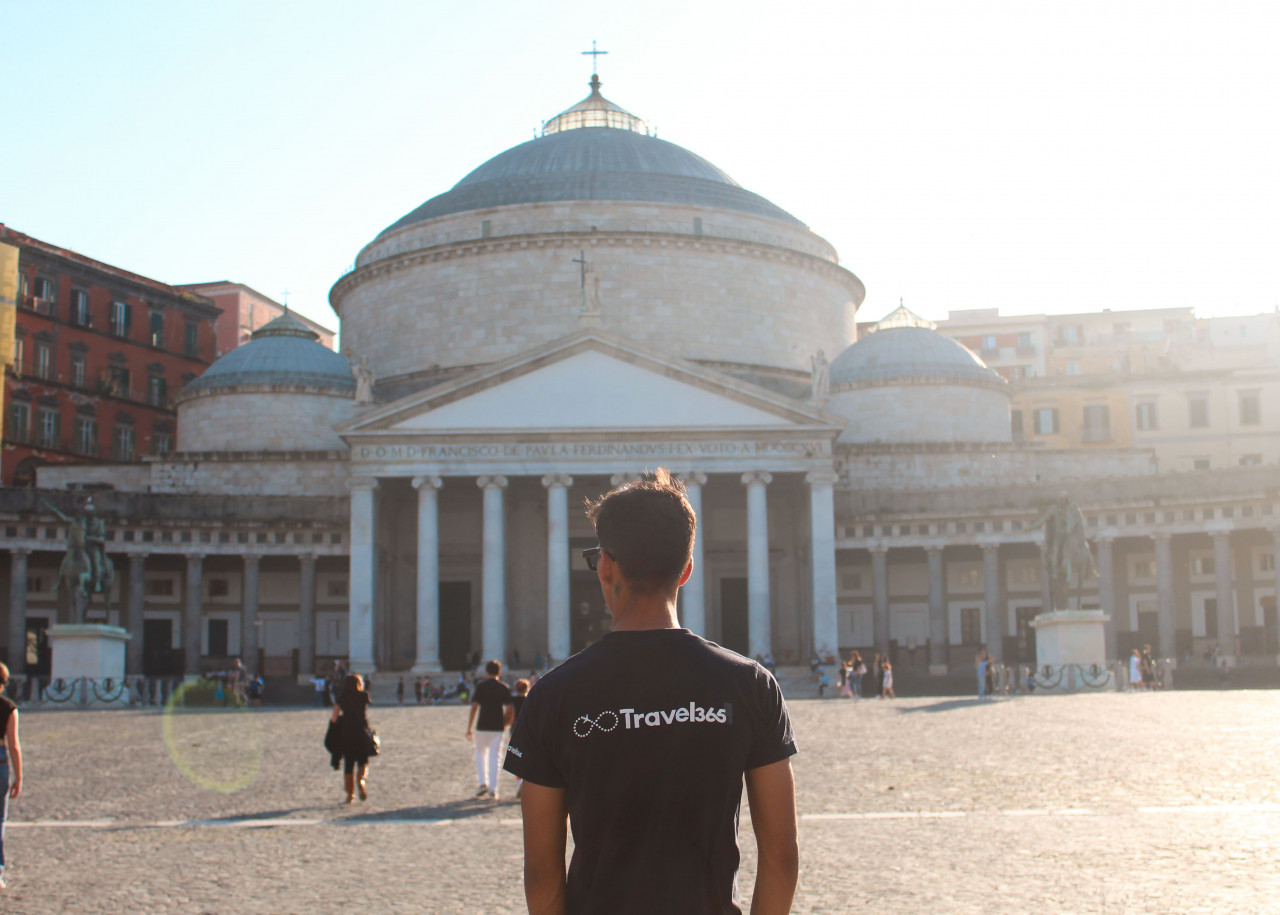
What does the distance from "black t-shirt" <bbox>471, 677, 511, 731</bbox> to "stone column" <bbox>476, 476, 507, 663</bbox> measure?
2822cm

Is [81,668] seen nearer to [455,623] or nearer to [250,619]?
[250,619]

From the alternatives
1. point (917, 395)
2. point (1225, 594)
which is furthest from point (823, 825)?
point (917, 395)

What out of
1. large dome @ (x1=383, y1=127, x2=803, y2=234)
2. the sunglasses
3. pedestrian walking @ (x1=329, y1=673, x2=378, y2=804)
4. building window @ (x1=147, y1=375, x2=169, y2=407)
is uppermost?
large dome @ (x1=383, y1=127, x2=803, y2=234)

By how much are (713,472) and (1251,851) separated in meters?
34.6

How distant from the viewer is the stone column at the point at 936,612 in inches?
1890

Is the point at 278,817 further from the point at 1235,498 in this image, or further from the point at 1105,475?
the point at 1105,475

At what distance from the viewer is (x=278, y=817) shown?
572 inches

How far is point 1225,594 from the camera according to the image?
4569 centimetres

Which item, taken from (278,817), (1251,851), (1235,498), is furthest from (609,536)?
(1235,498)

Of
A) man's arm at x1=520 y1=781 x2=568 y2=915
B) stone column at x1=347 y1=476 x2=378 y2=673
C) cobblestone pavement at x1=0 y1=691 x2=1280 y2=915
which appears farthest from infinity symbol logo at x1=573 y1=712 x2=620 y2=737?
stone column at x1=347 y1=476 x2=378 y2=673

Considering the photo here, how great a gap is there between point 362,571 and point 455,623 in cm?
638

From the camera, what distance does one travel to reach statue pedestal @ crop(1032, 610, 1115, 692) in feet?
112

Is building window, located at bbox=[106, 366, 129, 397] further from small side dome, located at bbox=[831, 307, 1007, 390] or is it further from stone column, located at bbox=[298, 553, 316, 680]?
small side dome, located at bbox=[831, 307, 1007, 390]

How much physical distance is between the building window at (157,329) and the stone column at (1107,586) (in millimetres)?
42798
